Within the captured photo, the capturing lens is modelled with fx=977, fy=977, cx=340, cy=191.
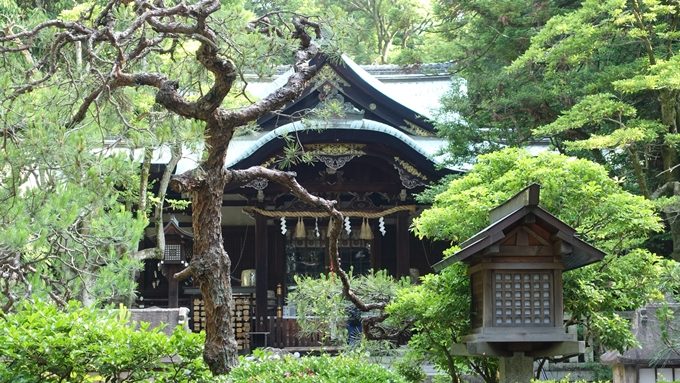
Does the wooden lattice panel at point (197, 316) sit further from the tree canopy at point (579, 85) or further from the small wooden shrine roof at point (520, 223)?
the small wooden shrine roof at point (520, 223)

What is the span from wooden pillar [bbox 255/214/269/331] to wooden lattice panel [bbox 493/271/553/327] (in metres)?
9.90

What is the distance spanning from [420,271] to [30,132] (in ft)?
45.9

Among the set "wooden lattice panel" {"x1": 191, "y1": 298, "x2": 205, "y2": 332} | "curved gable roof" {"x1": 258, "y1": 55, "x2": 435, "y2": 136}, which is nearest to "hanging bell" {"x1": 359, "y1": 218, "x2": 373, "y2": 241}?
"curved gable roof" {"x1": 258, "y1": 55, "x2": 435, "y2": 136}

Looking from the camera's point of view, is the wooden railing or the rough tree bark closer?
the rough tree bark

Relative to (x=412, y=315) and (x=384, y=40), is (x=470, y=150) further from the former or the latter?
(x=384, y=40)

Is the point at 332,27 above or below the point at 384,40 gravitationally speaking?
below

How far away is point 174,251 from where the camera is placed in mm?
17844

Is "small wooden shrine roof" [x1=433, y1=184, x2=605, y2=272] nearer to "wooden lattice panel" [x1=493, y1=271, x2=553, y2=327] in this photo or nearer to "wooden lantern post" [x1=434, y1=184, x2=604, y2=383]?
"wooden lantern post" [x1=434, y1=184, x2=604, y2=383]

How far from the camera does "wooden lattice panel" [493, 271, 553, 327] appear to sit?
31.8 feet

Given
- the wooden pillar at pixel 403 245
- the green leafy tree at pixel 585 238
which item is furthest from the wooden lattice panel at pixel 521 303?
the wooden pillar at pixel 403 245

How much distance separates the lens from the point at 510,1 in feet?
56.3

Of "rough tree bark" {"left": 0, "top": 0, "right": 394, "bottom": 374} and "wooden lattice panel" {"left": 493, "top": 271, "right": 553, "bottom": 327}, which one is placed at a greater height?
"rough tree bark" {"left": 0, "top": 0, "right": 394, "bottom": 374}

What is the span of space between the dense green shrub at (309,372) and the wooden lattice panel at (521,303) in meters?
1.72

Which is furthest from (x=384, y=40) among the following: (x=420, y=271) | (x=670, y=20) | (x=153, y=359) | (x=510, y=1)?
(x=153, y=359)
